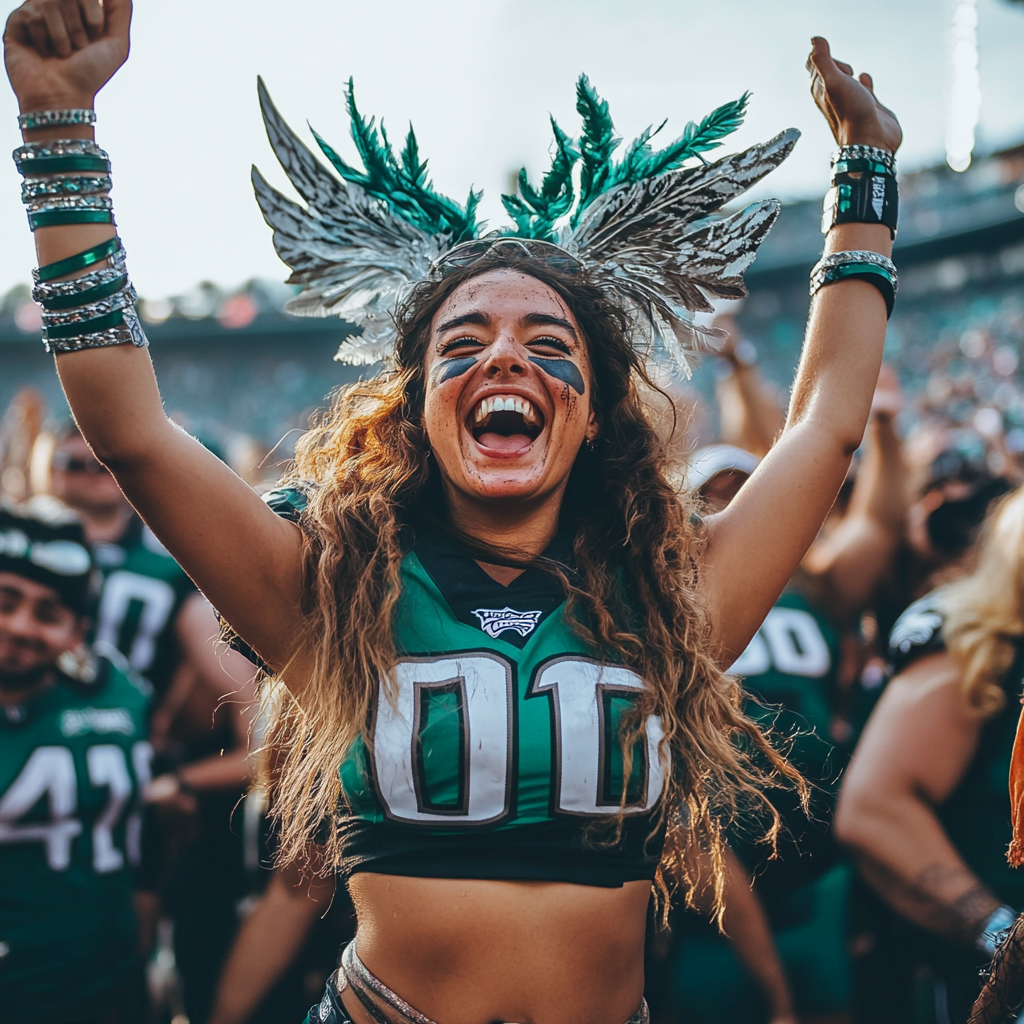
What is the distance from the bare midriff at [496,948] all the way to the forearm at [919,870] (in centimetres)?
134

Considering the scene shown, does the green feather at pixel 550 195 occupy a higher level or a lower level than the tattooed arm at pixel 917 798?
higher

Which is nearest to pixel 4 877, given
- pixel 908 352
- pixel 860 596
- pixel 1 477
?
pixel 860 596

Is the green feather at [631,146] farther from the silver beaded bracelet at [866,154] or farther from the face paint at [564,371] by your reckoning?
the face paint at [564,371]

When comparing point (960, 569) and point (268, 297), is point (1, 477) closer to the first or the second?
point (960, 569)

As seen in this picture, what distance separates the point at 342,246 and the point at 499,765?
1.20 meters

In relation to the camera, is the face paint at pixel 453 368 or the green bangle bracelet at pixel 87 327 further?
the face paint at pixel 453 368

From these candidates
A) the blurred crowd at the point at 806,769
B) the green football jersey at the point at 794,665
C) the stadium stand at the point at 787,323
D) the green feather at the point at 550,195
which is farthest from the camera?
the stadium stand at the point at 787,323

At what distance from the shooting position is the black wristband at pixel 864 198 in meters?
2.03

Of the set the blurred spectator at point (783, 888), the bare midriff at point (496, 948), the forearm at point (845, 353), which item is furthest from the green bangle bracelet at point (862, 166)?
the bare midriff at point (496, 948)

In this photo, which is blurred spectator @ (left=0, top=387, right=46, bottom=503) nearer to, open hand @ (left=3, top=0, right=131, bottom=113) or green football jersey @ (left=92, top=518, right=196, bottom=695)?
green football jersey @ (left=92, top=518, right=196, bottom=695)

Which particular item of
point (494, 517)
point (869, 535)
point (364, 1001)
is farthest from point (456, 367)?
point (869, 535)

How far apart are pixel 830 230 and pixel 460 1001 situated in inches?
62.8

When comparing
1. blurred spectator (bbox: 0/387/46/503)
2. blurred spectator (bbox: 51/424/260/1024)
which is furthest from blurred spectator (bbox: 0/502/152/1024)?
blurred spectator (bbox: 0/387/46/503)

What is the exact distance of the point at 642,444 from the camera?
2.12 meters
